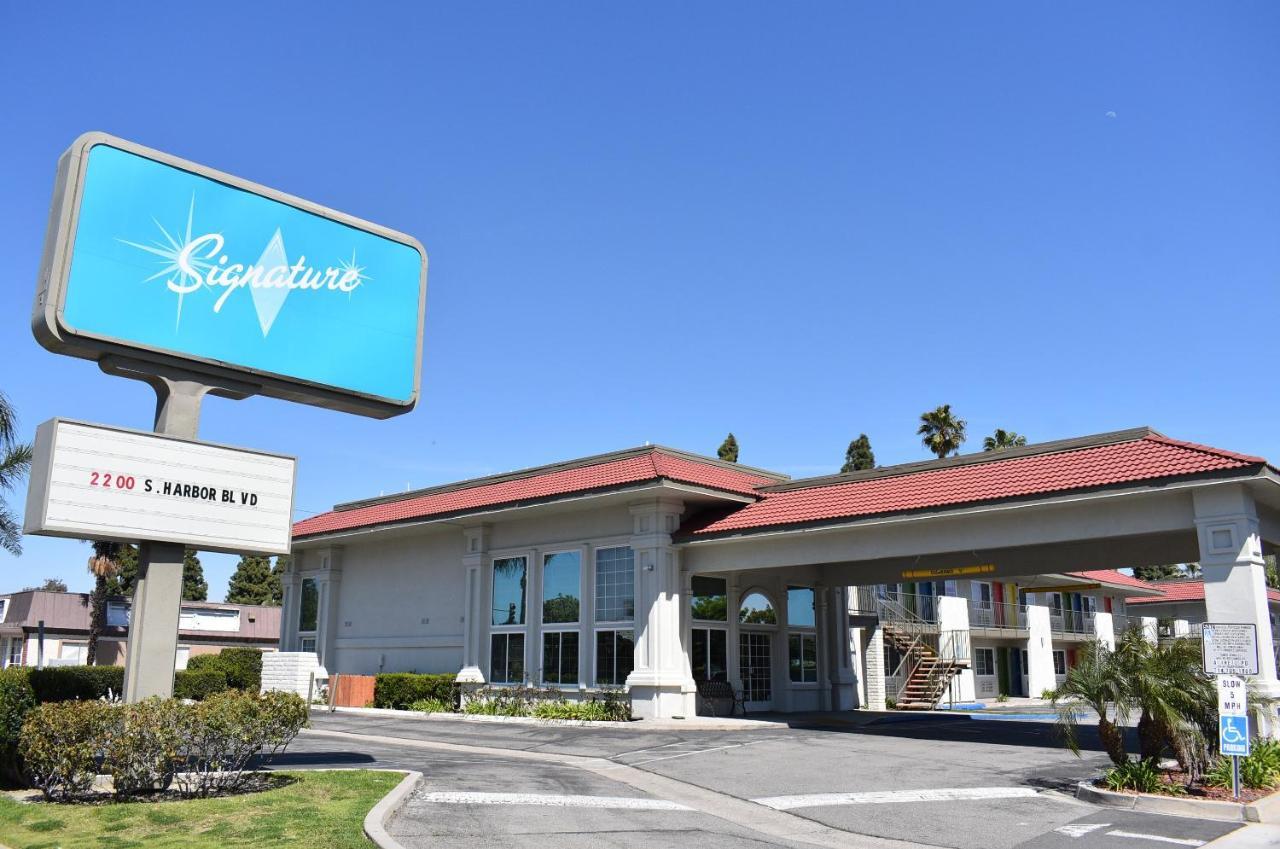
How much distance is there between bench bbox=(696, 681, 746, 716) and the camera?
2634cm

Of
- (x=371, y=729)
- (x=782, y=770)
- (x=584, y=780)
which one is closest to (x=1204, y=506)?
(x=782, y=770)

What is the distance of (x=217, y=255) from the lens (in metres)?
14.6

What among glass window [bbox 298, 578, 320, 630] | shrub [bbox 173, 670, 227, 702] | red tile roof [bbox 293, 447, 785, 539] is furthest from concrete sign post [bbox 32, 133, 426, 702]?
shrub [bbox 173, 670, 227, 702]

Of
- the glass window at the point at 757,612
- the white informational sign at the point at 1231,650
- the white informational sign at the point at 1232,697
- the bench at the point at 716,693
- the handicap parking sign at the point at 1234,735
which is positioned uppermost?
the glass window at the point at 757,612

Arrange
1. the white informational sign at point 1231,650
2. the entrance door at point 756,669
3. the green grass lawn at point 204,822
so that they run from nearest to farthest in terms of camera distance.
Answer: the green grass lawn at point 204,822, the white informational sign at point 1231,650, the entrance door at point 756,669

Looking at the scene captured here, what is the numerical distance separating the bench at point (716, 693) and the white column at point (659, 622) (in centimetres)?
66

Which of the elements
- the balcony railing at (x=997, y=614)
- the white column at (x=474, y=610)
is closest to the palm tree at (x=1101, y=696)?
the white column at (x=474, y=610)

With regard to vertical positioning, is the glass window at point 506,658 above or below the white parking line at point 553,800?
above

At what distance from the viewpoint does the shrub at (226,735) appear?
12.1m

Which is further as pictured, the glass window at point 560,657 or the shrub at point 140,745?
the glass window at point 560,657

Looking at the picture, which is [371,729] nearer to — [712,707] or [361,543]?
[712,707]

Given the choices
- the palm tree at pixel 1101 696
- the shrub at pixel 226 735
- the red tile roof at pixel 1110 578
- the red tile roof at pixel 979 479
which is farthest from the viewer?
the red tile roof at pixel 1110 578

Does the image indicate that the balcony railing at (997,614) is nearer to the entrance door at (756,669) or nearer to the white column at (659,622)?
the entrance door at (756,669)

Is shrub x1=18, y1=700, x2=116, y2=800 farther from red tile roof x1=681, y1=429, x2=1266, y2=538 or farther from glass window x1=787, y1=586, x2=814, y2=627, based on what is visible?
glass window x1=787, y1=586, x2=814, y2=627
